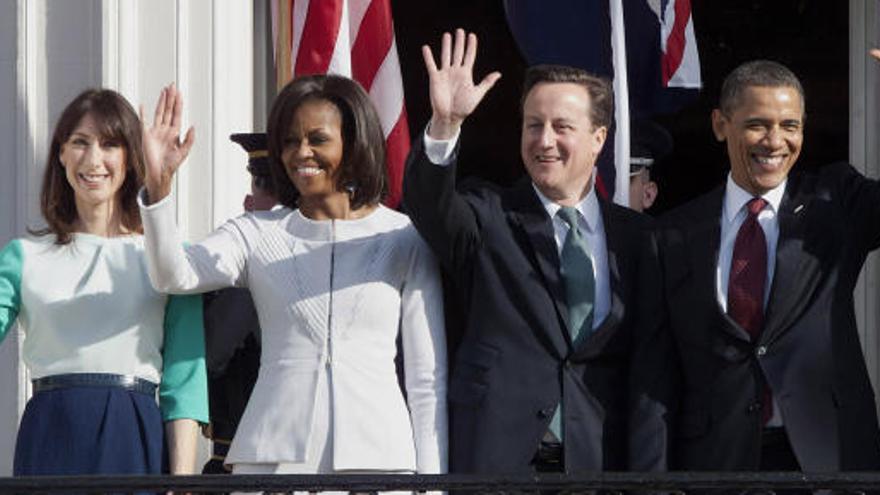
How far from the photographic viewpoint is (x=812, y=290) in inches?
249

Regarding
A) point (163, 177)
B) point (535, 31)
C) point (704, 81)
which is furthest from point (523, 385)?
point (704, 81)

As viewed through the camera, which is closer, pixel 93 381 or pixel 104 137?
pixel 93 381

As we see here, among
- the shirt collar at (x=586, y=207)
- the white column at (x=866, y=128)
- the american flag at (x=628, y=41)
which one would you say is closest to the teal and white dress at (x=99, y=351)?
the shirt collar at (x=586, y=207)

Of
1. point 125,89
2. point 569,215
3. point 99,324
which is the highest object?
point 125,89

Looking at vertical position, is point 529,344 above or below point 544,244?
below

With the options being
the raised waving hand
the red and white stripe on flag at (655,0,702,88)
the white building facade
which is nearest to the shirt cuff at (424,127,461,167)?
the raised waving hand

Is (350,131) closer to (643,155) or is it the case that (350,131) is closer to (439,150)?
(439,150)

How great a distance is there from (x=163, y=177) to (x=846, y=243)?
67.2 inches

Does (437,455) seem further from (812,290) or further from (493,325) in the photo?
(812,290)

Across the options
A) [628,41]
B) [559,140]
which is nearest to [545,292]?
[559,140]

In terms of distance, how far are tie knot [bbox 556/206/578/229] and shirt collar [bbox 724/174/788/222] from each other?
39 centimetres

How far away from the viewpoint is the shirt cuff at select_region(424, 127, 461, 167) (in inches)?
242

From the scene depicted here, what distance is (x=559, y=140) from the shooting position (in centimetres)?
Result: 639

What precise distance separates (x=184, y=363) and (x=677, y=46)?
262cm
